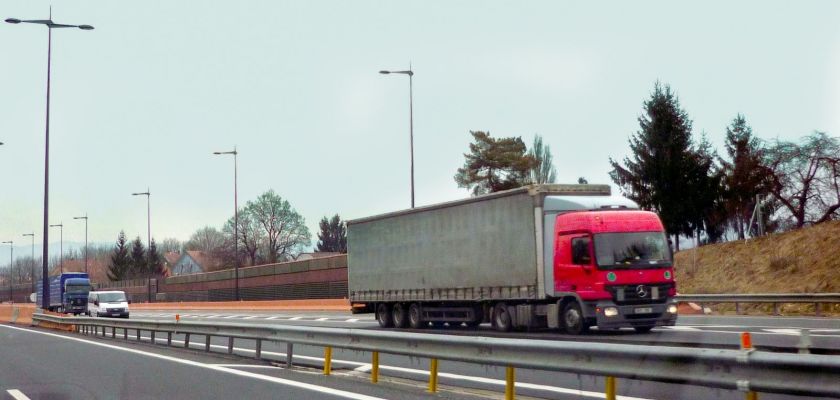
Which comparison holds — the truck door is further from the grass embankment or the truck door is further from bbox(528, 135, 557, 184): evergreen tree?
bbox(528, 135, 557, 184): evergreen tree

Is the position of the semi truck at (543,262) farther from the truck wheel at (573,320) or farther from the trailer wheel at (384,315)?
the trailer wheel at (384,315)

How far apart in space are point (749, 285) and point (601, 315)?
2206 centimetres

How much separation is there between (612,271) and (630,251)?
0.67m

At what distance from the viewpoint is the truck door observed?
65.0 ft

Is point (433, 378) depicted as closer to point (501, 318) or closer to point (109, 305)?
point (501, 318)

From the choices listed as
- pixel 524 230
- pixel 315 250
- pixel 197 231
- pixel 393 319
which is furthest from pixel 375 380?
pixel 197 231

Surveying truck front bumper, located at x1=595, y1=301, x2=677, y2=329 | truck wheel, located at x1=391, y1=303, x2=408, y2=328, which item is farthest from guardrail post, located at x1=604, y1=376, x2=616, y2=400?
truck wheel, located at x1=391, y1=303, x2=408, y2=328

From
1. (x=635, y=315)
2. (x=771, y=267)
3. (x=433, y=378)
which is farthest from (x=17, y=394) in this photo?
(x=771, y=267)

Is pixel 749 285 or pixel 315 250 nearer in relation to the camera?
pixel 749 285

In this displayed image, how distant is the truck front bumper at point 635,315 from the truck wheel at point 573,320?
0.38 meters

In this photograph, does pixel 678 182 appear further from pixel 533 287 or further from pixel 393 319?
pixel 533 287

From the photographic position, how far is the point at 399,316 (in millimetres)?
27031

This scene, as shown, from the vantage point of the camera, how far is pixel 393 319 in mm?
27516

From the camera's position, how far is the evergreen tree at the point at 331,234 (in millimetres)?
151125
